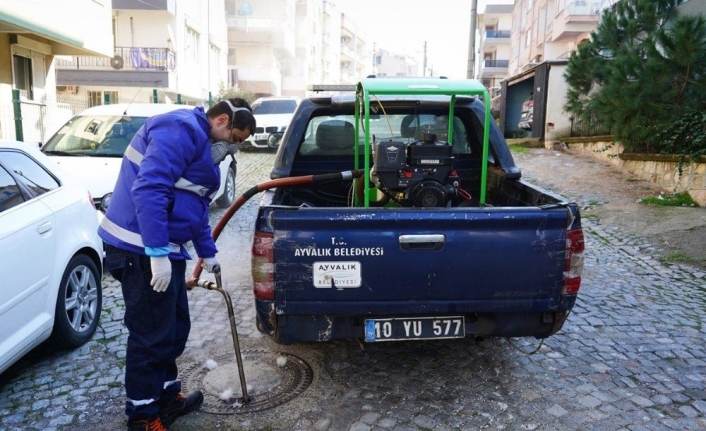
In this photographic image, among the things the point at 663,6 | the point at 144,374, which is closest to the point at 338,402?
the point at 144,374

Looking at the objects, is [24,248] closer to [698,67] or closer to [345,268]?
[345,268]

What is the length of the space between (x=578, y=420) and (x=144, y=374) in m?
2.46

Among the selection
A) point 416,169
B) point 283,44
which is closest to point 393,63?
point 283,44

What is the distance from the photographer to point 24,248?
3674 millimetres

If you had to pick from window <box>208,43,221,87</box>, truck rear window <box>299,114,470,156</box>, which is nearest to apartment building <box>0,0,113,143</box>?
truck rear window <box>299,114,470,156</box>

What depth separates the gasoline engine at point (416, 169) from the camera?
13.7 feet

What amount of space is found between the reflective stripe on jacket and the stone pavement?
116 cm

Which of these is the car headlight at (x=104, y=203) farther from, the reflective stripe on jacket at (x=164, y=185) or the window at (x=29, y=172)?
the reflective stripe on jacket at (x=164, y=185)

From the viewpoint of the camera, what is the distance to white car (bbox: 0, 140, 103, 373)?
3551 mm

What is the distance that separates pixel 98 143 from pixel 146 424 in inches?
209

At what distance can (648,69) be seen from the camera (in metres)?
9.63

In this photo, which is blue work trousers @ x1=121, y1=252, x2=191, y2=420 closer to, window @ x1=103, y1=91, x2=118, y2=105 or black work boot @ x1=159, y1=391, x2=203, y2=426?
black work boot @ x1=159, y1=391, x2=203, y2=426

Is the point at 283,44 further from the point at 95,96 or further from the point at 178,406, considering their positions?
the point at 178,406

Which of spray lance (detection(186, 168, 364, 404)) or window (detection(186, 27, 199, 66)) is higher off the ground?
window (detection(186, 27, 199, 66))
